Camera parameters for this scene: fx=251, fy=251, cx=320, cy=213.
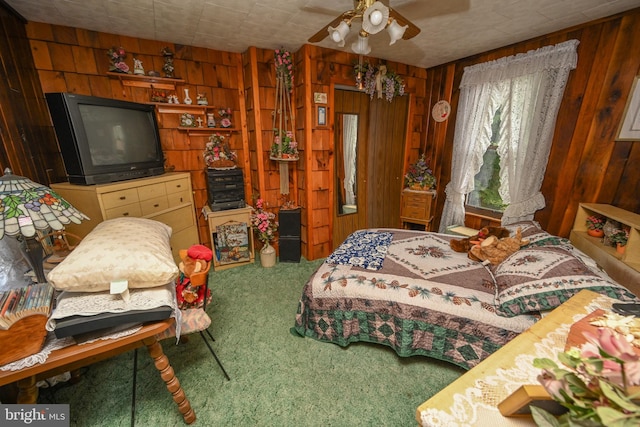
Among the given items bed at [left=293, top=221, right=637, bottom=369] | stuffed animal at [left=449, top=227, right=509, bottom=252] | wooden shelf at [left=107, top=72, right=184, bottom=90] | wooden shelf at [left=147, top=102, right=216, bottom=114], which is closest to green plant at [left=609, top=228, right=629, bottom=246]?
bed at [left=293, top=221, right=637, bottom=369]

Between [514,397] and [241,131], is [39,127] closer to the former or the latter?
[241,131]

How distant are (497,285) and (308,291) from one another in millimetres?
1272

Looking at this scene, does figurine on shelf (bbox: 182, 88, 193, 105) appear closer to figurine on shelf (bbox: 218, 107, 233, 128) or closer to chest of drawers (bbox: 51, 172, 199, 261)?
figurine on shelf (bbox: 218, 107, 233, 128)

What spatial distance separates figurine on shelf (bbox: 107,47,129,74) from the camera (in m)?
2.38

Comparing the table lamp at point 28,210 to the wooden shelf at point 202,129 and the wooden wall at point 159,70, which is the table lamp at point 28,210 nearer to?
the wooden wall at point 159,70

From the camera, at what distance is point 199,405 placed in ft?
4.76

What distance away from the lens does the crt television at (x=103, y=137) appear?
6.21 feet

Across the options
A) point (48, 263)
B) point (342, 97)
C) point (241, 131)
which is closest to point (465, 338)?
point (48, 263)

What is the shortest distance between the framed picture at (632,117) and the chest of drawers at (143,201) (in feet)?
13.0

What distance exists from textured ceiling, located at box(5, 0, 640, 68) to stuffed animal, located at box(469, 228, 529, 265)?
69.0 inches

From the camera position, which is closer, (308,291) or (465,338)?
(465,338)

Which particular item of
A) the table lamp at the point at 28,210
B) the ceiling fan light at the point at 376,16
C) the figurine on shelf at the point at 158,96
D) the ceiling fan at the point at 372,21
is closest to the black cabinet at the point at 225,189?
the figurine on shelf at the point at 158,96

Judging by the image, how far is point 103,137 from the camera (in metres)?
2.09

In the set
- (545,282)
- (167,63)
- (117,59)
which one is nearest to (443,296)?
(545,282)
